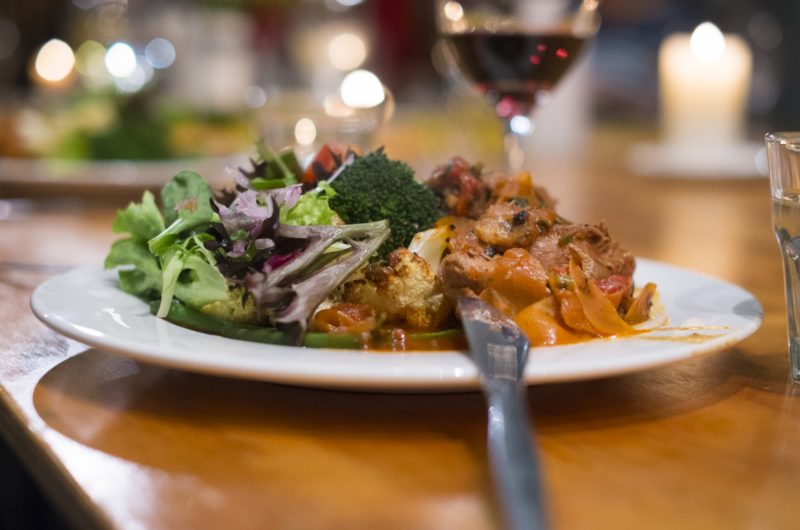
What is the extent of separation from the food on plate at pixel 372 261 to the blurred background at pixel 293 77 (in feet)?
2.82

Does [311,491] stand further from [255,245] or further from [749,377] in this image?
[749,377]

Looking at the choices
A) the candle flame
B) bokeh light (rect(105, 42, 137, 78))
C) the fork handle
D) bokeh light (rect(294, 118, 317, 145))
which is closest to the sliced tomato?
the fork handle

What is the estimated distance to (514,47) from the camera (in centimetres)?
218

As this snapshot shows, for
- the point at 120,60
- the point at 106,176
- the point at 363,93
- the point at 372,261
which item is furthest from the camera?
the point at 120,60

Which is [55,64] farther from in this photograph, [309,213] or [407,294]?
[407,294]

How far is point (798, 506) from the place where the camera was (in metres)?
0.83

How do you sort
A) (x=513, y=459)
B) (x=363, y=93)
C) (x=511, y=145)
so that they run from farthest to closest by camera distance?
(x=363, y=93), (x=511, y=145), (x=513, y=459)

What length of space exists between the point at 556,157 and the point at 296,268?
188 inches

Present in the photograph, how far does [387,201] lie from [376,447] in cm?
59

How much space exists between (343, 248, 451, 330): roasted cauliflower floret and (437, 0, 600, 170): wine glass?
1.06 meters

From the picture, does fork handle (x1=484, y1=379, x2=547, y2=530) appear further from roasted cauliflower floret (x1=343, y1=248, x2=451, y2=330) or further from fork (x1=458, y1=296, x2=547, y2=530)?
roasted cauliflower floret (x1=343, y1=248, x2=451, y2=330)

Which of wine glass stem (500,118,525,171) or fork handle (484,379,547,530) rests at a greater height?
wine glass stem (500,118,525,171)

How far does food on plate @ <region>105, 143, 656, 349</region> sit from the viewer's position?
47.7 inches

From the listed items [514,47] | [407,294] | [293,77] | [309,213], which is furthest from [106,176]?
[293,77]
